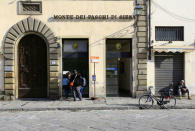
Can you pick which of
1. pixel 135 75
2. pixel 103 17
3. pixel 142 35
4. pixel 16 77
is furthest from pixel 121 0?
pixel 16 77

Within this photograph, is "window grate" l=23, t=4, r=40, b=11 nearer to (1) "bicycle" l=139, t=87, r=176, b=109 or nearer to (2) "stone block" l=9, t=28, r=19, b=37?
(2) "stone block" l=9, t=28, r=19, b=37

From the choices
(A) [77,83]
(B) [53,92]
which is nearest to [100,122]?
(A) [77,83]

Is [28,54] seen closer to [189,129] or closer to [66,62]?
[66,62]

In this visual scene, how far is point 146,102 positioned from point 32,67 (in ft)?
23.2

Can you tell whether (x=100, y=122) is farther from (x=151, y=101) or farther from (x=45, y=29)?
(x=45, y=29)

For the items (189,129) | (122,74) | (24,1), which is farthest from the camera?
(122,74)

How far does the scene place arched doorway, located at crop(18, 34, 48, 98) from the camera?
12805mm

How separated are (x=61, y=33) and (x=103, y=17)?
2.71 metres

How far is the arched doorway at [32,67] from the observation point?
12.8m

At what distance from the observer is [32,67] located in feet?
42.2

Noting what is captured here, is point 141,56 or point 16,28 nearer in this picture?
point 16,28

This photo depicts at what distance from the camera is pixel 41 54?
12859 mm

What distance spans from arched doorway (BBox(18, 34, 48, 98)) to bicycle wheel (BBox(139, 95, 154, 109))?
19.7ft

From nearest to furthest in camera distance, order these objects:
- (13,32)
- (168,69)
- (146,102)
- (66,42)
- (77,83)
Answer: (146,102) → (77,83) → (13,32) → (66,42) → (168,69)
